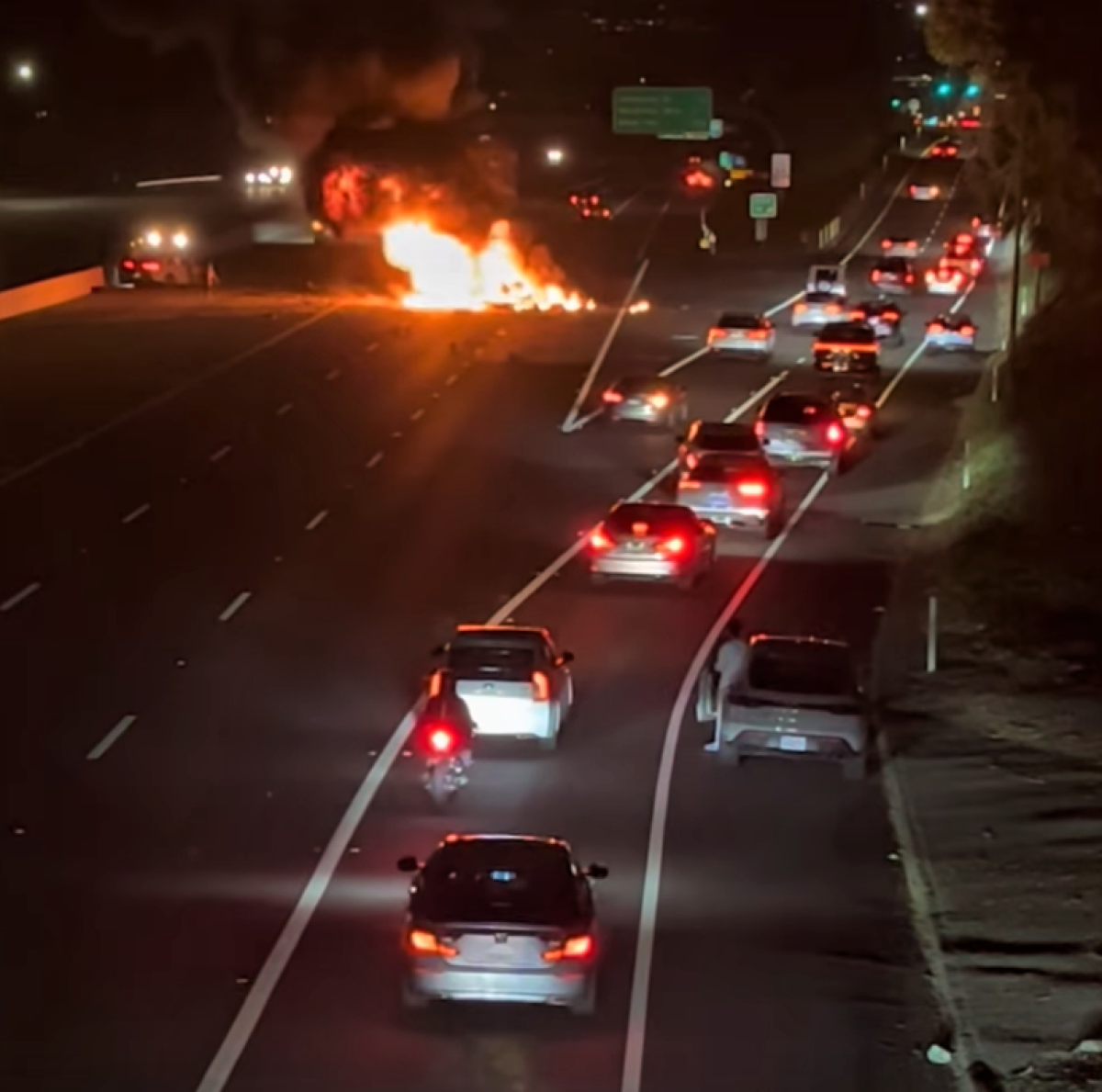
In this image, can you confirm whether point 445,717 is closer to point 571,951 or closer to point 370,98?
point 571,951

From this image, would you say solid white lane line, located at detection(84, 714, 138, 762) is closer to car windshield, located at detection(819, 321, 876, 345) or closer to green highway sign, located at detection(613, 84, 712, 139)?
car windshield, located at detection(819, 321, 876, 345)

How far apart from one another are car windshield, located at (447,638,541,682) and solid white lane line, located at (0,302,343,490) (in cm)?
1848

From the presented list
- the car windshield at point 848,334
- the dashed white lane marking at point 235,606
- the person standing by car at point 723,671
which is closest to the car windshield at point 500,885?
the person standing by car at point 723,671

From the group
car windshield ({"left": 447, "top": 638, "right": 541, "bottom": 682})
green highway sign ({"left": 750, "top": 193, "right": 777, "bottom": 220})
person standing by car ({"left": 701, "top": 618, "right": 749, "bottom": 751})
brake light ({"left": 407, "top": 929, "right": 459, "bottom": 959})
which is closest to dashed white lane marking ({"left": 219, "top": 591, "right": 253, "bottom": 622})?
car windshield ({"left": 447, "top": 638, "right": 541, "bottom": 682})

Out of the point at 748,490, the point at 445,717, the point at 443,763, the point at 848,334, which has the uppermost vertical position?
the point at 445,717

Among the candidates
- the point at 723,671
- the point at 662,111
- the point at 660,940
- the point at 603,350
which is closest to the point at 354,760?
the point at 723,671

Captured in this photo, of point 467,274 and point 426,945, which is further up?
point 426,945

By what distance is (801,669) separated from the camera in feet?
77.7

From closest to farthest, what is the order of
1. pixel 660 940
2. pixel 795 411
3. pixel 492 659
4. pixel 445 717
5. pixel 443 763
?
pixel 660 940 < pixel 443 763 < pixel 445 717 < pixel 492 659 < pixel 795 411

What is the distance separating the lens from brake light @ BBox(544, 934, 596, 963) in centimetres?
1519

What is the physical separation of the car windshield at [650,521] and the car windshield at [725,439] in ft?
18.9

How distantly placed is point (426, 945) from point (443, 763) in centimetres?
622

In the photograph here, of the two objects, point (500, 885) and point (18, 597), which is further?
point (18, 597)

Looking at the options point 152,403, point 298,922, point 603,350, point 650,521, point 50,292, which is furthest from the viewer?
point 50,292
